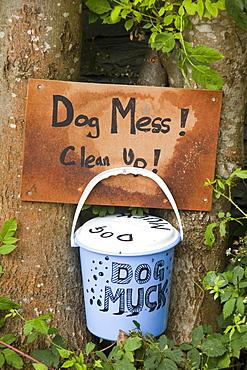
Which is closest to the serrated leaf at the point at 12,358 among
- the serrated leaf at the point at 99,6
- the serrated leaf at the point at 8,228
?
the serrated leaf at the point at 8,228

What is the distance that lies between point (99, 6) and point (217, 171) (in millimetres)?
850

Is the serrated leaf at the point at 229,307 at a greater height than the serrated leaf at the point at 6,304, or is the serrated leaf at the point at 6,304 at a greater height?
the serrated leaf at the point at 229,307

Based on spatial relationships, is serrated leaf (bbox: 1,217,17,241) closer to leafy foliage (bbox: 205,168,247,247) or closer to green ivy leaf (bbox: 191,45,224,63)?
leafy foliage (bbox: 205,168,247,247)

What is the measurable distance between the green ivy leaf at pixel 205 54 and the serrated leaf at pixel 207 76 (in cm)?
3

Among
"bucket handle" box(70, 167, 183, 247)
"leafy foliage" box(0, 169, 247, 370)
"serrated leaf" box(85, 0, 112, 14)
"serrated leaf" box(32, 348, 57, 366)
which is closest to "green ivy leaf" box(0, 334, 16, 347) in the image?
"leafy foliage" box(0, 169, 247, 370)

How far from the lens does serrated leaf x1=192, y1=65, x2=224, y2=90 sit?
5.10ft

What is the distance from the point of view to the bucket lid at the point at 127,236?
1.58 m

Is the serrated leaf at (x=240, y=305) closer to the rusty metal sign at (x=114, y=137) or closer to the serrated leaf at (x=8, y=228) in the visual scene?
the rusty metal sign at (x=114, y=137)

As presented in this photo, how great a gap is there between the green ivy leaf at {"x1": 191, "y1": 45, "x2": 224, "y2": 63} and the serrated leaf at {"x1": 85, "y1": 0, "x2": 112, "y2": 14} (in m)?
0.43

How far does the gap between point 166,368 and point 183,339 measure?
444 mm

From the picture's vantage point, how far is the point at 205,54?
157 centimetres

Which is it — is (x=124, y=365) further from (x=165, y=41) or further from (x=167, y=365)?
(x=165, y=41)

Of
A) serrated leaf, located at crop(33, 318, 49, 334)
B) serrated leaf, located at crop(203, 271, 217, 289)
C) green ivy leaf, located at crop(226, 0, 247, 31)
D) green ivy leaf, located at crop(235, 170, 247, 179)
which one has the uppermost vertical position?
green ivy leaf, located at crop(226, 0, 247, 31)

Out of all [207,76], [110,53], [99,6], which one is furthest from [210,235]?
[110,53]
